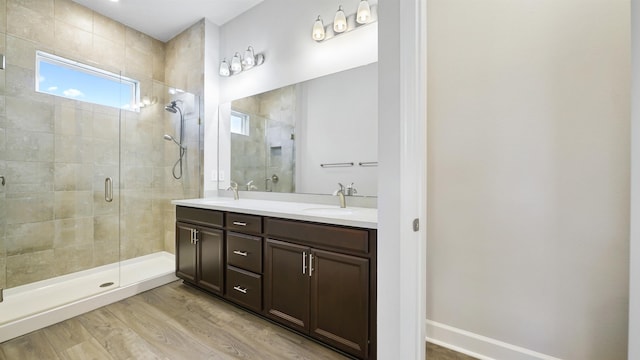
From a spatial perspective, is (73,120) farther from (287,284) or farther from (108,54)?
(287,284)

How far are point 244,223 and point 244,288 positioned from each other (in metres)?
0.50

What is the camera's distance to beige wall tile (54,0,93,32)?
8.86 ft

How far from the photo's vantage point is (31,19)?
2.53m

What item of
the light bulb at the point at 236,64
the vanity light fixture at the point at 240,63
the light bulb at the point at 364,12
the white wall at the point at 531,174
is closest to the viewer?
the white wall at the point at 531,174

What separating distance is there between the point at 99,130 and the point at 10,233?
1.22m

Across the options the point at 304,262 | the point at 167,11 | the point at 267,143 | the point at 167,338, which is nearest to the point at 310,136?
the point at 267,143

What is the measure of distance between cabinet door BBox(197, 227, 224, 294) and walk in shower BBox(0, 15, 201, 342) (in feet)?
2.11

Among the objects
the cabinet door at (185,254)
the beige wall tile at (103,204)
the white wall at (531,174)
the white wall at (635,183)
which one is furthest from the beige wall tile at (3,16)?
the white wall at (635,183)

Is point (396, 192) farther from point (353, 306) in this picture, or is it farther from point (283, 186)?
point (283, 186)

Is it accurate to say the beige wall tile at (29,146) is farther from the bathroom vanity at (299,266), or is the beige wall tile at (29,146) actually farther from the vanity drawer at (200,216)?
the bathroom vanity at (299,266)

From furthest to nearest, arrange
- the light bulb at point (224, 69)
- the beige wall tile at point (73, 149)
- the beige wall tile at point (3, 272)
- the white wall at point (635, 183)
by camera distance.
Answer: the light bulb at point (224, 69), the beige wall tile at point (73, 149), the beige wall tile at point (3, 272), the white wall at point (635, 183)

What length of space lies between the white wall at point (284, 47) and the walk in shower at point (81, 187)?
0.58m

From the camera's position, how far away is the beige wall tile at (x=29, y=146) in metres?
2.36

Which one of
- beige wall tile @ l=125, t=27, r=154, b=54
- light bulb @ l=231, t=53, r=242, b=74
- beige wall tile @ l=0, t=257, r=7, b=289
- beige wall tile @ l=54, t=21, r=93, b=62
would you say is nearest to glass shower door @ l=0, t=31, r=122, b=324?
beige wall tile @ l=0, t=257, r=7, b=289
